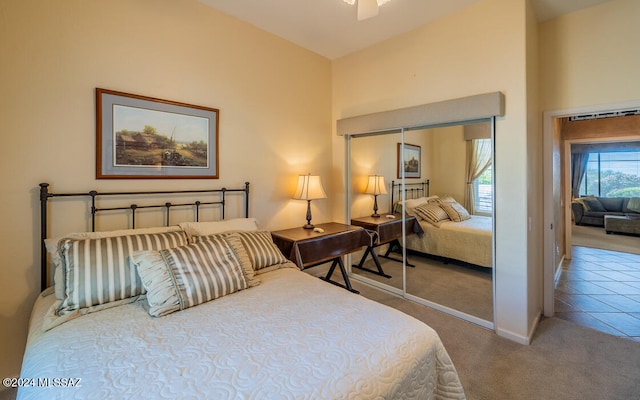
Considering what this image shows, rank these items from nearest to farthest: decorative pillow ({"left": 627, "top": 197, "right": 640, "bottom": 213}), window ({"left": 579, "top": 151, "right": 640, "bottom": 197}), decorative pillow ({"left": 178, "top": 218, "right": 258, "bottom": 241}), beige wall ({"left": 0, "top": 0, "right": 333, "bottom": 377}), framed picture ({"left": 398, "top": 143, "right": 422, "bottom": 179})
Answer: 1. beige wall ({"left": 0, "top": 0, "right": 333, "bottom": 377})
2. decorative pillow ({"left": 178, "top": 218, "right": 258, "bottom": 241})
3. framed picture ({"left": 398, "top": 143, "right": 422, "bottom": 179})
4. decorative pillow ({"left": 627, "top": 197, "right": 640, "bottom": 213})
5. window ({"left": 579, "top": 151, "right": 640, "bottom": 197})

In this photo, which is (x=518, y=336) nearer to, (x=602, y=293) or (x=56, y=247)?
(x=602, y=293)

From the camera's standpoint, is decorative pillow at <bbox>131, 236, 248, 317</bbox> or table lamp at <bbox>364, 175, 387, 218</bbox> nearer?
decorative pillow at <bbox>131, 236, 248, 317</bbox>

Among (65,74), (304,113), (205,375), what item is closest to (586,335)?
(205,375)

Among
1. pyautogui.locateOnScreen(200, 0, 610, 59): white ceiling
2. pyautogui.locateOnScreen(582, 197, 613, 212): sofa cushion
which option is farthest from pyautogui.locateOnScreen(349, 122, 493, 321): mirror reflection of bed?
pyautogui.locateOnScreen(582, 197, 613, 212): sofa cushion

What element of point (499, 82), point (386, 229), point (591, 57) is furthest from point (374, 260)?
point (591, 57)

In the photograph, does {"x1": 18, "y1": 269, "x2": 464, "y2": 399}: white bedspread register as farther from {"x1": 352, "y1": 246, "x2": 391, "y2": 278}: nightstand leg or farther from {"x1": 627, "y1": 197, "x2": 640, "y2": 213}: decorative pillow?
{"x1": 627, "y1": 197, "x2": 640, "y2": 213}: decorative pillow

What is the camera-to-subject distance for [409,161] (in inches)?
119

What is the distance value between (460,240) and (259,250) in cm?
206

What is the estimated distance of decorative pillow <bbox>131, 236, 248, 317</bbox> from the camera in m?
1.51

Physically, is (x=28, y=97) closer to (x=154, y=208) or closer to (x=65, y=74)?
(x=65, y=74)

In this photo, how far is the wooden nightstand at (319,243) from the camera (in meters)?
2.65

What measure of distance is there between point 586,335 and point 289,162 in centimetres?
326

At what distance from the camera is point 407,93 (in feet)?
9.88

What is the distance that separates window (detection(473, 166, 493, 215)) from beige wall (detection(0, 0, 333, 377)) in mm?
1994
